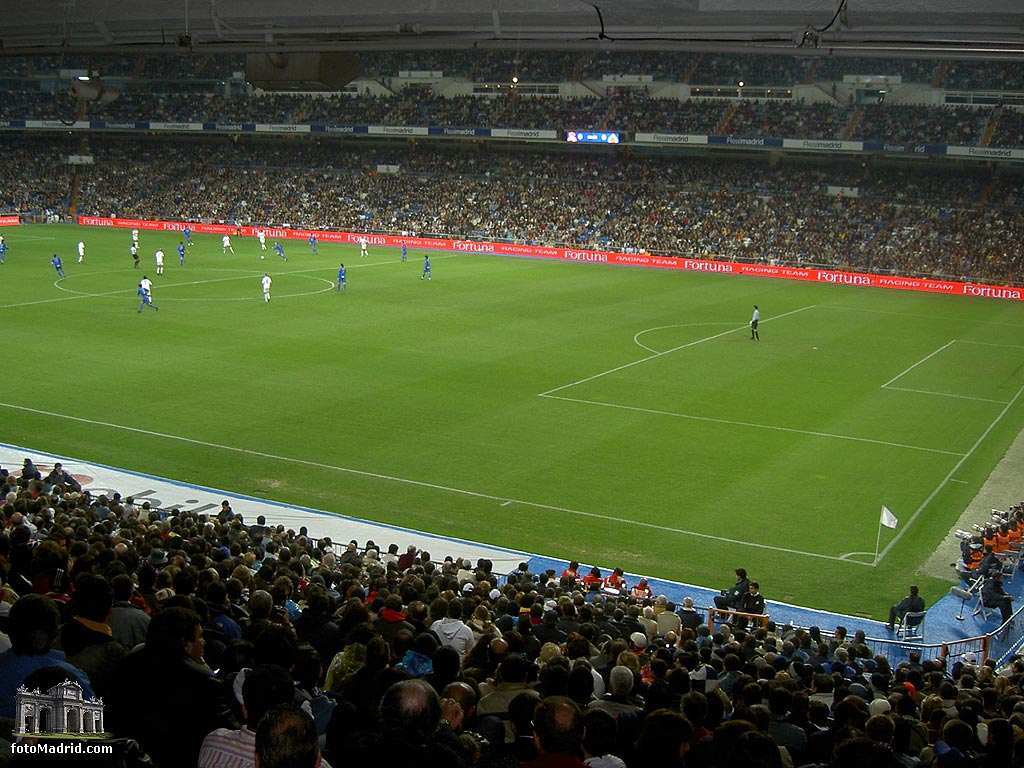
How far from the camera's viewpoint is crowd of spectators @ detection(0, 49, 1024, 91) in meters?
66.9

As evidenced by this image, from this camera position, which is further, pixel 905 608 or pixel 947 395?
pixel 947 395

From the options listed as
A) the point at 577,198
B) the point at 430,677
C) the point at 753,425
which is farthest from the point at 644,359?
the point at 577,198

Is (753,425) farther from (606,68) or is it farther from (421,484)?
(606,68)

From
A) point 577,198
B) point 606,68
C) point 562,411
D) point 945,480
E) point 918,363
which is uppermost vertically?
point 606,68

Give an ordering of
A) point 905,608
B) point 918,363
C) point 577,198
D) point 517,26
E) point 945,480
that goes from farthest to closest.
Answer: point 577,198 < point 918,363 < point 945,480 < point 905,608 < point 517,26

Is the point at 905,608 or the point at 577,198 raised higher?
the point at 577,198

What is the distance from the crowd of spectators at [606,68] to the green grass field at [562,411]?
2442 centimetres

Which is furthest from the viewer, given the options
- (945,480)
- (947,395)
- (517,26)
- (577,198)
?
(577,198)

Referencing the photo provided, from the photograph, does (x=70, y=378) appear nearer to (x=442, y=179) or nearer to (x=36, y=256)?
(x=36, y=256)

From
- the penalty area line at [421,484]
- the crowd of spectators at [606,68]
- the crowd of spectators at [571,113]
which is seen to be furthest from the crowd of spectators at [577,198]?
the penalty area line at [421,484]

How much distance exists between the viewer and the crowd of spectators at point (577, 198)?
63.1m

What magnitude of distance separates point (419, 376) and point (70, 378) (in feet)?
33.9

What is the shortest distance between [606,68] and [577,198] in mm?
10818

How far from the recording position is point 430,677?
6520 mm
